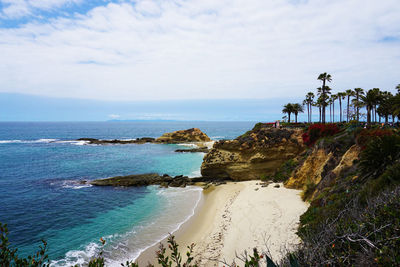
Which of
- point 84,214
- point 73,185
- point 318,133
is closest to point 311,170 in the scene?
point 318,133

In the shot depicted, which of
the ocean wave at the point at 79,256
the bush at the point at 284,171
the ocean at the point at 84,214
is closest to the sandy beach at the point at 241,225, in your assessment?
the ocean at the point at 84,214

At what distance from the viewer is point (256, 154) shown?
2900 cm

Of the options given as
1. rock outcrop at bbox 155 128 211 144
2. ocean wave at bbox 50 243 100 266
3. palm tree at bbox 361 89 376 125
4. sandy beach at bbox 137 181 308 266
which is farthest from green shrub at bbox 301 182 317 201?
rock outcrop at bbox 155 128 211 144

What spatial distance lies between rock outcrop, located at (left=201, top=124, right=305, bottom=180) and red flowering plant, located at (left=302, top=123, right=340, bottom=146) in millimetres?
887

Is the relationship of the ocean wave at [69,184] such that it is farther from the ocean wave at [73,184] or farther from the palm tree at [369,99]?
the palm tree at [369,99]

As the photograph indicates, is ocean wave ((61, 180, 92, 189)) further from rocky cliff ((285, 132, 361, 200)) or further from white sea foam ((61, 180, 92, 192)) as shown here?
rocky cliff ((285, 132, 361, 200))

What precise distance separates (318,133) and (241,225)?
16.9 meters

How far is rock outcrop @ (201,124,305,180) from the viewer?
94.7ft

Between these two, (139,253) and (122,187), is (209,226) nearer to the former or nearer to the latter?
(139,253)

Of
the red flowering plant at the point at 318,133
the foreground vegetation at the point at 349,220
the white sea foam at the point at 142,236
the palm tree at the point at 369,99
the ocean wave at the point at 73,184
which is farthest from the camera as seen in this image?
the palm tree at the point at 369,99

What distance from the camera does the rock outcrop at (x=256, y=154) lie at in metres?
28.9

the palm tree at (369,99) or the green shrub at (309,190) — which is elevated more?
the palm tree at (369,99)

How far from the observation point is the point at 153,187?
96.6 feet

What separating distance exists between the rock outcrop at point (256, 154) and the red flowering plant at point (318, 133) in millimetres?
887
